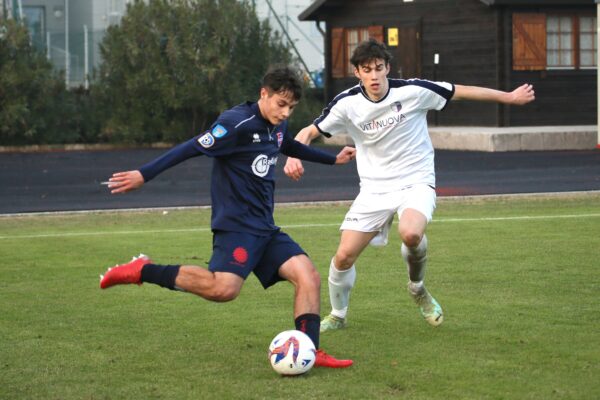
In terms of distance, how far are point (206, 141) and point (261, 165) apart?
0.40 metres

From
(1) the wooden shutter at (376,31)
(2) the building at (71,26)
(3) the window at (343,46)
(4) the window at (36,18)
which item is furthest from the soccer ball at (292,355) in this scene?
(4) the window at (36,18)

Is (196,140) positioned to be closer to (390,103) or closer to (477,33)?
(390,103)

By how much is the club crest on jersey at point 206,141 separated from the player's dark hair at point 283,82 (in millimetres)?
445

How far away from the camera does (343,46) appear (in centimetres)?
3712

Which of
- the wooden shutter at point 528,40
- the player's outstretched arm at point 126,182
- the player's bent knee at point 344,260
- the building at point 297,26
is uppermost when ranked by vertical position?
the building at point 297,26

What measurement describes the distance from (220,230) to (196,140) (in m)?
0.58

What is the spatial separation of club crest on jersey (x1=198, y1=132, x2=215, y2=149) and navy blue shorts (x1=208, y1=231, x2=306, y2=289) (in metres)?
0.55

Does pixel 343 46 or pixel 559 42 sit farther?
pixel 343 46

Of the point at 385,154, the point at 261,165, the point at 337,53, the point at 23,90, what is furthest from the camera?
the point at 337,53

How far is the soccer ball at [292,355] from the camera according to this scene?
7.08 meters

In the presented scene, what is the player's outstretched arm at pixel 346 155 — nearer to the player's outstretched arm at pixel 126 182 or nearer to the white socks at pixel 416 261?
the white socks at pixel 416 261

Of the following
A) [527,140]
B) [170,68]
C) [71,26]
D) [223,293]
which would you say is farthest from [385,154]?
[71,26]

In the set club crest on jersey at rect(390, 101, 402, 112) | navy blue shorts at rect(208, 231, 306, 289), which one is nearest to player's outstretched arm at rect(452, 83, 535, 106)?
club crest on jersey at rect(390, 101, 402, 112)

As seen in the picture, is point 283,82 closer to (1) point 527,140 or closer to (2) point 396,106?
(2) point 396,106
